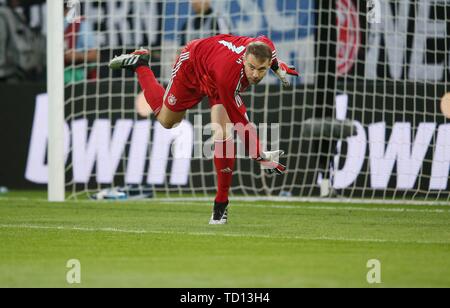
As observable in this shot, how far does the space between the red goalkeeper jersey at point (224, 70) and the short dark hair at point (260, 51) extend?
27cm

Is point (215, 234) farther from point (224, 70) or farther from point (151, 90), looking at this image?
point (151, 90)

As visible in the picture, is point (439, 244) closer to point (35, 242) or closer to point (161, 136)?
point (35, 242)

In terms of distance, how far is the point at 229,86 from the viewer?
966cm

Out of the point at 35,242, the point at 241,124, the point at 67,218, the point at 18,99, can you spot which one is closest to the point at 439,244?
the point at 241,124

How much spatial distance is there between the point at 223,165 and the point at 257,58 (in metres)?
1.20

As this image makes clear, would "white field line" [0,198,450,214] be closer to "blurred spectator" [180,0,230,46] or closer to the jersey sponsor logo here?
"blurred spectator" [180,0,230,46]

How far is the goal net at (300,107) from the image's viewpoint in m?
14.6

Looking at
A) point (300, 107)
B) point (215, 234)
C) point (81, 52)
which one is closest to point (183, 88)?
point (215, 234)

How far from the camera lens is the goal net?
14.6 metres

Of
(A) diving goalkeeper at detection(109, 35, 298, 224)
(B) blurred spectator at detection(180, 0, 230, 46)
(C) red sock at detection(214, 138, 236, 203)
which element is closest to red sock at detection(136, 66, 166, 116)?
(A) diving goalkeeper at detection(109, 35, 298, 224)

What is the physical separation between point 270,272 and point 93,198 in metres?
7.93

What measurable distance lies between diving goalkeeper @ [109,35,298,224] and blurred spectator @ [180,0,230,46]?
434 cm

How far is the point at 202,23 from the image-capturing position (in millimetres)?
15602

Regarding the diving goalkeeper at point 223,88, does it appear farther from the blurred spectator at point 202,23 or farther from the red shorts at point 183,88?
the blurred spectator at point 202,23
